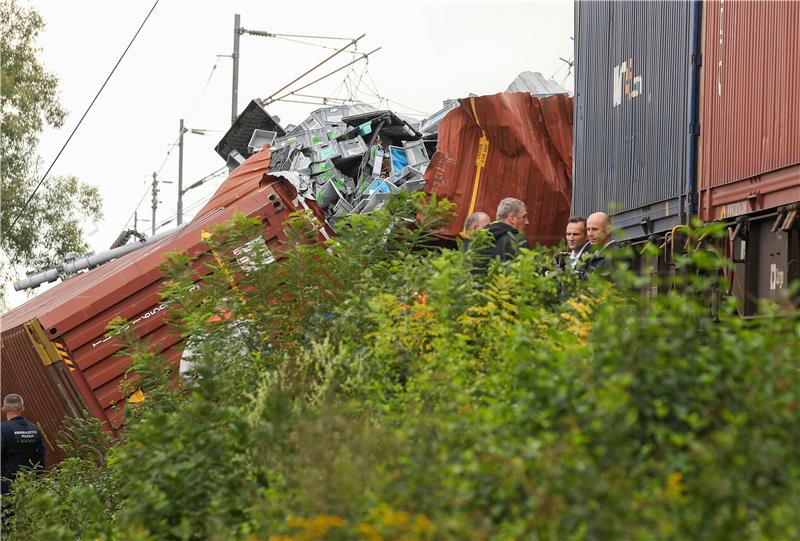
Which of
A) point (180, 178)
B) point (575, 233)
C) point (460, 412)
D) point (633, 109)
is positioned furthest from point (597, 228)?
point (180, 178)

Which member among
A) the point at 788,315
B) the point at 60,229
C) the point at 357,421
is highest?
the point at 788,315

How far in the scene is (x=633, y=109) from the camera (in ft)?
39.6

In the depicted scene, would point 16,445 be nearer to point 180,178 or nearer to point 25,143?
point 25,143

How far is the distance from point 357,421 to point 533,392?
3.90 feet

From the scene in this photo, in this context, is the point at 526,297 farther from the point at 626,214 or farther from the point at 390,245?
the point at 626,214

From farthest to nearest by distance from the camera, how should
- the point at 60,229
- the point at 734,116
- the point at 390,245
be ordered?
1. the point at 60,229
2. the point at 734,116
3. the point at 390,245

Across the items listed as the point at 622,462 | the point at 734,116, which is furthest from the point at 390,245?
the point at 622,462

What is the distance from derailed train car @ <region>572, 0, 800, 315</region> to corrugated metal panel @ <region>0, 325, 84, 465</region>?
20.7ft

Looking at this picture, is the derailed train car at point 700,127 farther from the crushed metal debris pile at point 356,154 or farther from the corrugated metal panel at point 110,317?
the corrugated metal panel at point 110,317

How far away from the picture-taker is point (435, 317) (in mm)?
5875

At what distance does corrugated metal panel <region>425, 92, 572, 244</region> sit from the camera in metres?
15.5

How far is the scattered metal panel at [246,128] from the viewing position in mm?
19438

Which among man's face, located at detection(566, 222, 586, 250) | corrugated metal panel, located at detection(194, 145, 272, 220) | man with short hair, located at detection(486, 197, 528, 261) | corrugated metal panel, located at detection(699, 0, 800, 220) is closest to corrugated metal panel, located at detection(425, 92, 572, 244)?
corrugated metal panel, located at detection(194, 145, 272, 220)

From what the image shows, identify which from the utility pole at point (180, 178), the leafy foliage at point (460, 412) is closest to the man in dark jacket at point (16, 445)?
the leafy foliage at point (460, 412)
